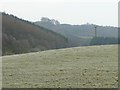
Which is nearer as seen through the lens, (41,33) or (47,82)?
(47,82)

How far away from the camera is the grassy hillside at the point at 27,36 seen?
73.4 meters

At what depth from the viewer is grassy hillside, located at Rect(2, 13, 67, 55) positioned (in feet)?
241

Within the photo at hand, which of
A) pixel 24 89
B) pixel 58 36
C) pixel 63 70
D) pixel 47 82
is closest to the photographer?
pixel 24 89

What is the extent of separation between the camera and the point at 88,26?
5226 inches

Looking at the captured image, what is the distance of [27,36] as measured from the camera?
80.1 m

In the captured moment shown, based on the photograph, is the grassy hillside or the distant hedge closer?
the grassy hillside

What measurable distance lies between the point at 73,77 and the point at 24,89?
294cm

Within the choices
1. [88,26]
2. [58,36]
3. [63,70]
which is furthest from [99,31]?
[63,70]

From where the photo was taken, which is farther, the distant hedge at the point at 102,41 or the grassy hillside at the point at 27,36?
the distant hedge at the point at 102,41

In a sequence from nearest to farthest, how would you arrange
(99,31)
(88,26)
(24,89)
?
(24,89) < (99,31) < (88,26)

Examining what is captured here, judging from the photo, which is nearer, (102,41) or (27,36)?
(102,41)

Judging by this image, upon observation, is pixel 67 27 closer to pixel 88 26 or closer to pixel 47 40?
pixel 88 26

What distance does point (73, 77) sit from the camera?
47.5ft

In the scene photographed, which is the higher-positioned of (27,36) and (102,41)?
(27,36)
